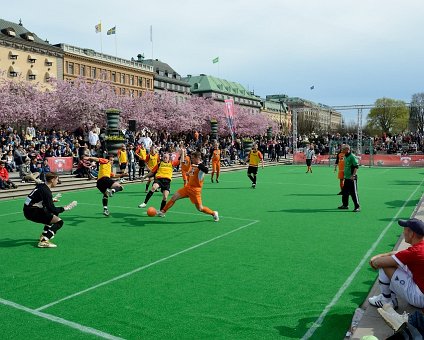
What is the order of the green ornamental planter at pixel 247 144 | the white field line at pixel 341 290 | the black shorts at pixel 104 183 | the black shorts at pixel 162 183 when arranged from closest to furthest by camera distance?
the white field line at pixel 341 290 < the black shorts at pixel 104 183 < the black shorts at pixel 162 183 < the green ornamental planter at pixel 247 144

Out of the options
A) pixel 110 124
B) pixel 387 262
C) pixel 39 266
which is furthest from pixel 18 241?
pixel 110 124

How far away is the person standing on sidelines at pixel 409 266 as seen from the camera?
4.51 metres

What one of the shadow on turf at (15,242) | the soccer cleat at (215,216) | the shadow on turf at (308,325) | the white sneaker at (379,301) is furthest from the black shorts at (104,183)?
the white sneaker at (379,301)

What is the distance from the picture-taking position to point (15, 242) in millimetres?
8992

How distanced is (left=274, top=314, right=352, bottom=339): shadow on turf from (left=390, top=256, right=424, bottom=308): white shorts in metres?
0.72

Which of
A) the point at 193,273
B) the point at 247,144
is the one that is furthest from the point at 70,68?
the point at 193,273

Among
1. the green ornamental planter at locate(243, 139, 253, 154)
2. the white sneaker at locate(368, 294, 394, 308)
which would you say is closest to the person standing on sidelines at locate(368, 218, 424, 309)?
the white sneaker at locate(368, 294, 394, 308)

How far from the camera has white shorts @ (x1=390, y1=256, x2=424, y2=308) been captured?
4586mm

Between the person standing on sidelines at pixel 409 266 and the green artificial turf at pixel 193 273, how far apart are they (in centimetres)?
76

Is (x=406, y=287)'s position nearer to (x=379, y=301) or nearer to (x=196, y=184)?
(x=379, y=301)

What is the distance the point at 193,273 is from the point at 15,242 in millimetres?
4512

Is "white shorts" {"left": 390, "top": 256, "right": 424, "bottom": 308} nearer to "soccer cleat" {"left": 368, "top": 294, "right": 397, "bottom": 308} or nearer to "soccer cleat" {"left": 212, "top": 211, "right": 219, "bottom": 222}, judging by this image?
"soccer cleat" {"left": 368, "top": 294, "right": 397, "bottom": 308}

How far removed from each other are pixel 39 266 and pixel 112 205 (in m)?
7.09

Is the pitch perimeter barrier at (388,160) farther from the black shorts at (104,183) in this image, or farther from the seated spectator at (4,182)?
the black shorts at (104,183)
